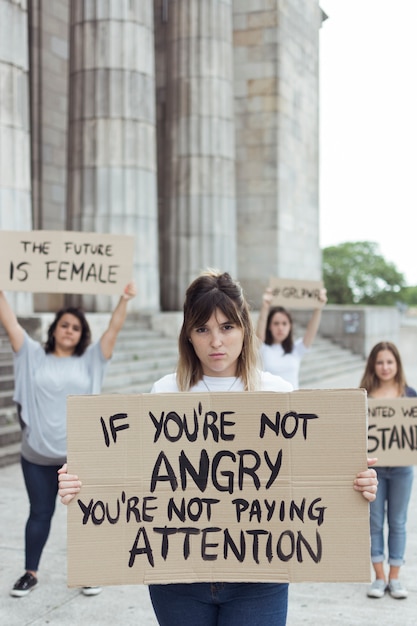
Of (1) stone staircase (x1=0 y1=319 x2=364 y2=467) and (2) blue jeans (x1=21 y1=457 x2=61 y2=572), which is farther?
(1) stone staircase (x1=0 y1=319 x2=364 y2=467)

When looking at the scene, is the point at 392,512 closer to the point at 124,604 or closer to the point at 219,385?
the point at 124,604

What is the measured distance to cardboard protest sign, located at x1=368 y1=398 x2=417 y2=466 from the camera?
5.06 meters

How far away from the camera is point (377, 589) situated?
4934mm

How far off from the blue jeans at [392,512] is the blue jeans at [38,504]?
1950mm

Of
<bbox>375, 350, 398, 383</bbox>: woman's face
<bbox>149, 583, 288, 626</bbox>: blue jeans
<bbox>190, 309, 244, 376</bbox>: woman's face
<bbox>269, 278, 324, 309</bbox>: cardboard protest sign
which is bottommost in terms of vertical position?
<bbox>149, 583, 288, 626</bbox>: blue jeans

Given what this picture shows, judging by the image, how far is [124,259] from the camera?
248 inches

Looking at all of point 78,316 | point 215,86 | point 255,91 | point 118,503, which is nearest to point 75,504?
point 118,503

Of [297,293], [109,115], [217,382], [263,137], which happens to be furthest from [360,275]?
[217,382]

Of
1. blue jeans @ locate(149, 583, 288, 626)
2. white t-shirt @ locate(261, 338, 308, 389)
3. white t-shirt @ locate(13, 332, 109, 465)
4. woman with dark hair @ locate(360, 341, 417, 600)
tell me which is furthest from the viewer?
white t-shirt @ locate(261, 338, 308, 389)

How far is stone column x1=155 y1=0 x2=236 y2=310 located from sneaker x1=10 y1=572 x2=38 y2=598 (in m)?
13.9

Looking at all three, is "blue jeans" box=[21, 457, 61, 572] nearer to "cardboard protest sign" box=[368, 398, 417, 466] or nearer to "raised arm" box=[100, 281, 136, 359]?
"raised arm" box=[100, 281, 136, 359]

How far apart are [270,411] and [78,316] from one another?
8.72ft

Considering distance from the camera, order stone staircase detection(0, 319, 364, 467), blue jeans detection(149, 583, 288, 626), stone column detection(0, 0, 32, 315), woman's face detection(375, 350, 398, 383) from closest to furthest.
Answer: blue jeans detection(149, 583, 288, 626), woman's face detection(375, 350, 398, 383), stone staircase detection(0, 319, 364, 467), stone column detection(0, 0, 32, 315)

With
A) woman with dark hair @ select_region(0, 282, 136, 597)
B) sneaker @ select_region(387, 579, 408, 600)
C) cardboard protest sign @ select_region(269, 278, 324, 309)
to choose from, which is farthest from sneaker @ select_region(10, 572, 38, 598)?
cardboard protest sign @ select_region(269, 278, 324, 309)
